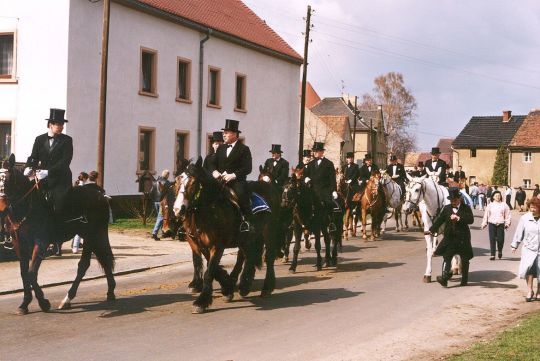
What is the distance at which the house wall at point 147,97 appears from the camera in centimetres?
2727

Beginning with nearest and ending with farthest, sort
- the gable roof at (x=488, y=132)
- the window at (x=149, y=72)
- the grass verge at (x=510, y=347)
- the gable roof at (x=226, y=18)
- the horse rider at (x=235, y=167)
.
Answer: the grass verge at (x=510, y=347) < the horse rider at (x=235, y=167) < the window at (x=149, y=72) < the gable roof at (x=226, y=18) < the gable roof at (x=488, y=132)

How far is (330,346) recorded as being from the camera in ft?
26.8

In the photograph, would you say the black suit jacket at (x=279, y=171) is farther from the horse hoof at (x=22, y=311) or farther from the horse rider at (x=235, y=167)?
the horse hoof at (x=22, y=311)

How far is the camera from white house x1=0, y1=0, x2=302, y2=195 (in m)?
27.0

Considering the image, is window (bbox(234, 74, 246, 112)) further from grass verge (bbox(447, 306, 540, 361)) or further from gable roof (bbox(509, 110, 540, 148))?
gable roof (bbox(509, 110, 540, 148))

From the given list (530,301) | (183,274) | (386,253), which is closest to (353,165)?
(386,253)

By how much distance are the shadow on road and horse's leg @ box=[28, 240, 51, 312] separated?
3180mm

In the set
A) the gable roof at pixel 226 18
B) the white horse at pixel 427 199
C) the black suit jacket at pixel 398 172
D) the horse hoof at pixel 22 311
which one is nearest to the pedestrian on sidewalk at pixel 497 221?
the white horse at pixel 427 199

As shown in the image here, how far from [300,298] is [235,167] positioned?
2466 millimetres

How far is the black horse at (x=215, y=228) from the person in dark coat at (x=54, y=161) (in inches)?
75.7

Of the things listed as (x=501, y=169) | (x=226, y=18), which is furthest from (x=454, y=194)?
(x=501, y=169)

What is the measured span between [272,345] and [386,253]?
10.7 meters

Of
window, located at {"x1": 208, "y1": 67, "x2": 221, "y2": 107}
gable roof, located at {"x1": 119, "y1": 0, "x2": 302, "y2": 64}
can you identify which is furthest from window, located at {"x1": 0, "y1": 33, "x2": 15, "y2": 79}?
window, located at {"x1": 208, "y1": 67, "x2": 221, "y2": 107}

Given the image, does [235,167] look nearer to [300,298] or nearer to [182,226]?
[182,226]
